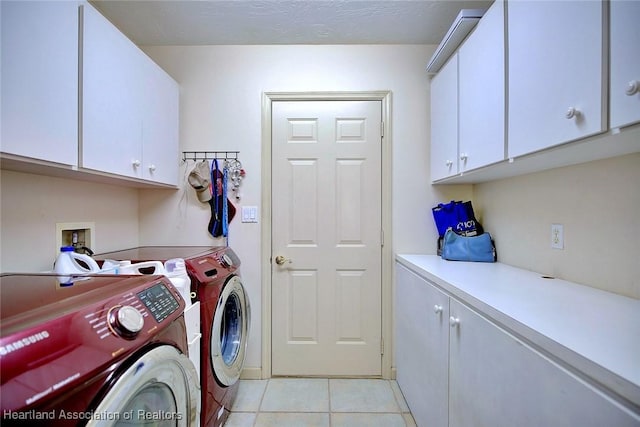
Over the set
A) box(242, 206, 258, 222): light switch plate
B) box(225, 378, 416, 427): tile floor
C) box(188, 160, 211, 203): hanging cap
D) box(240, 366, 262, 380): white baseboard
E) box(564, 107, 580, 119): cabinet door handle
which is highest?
box(564, 107, 580, 119): cabinet door handle

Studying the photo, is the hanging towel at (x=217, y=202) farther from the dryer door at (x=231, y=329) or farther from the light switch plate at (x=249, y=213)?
the dryer door at (x=231, y=329)

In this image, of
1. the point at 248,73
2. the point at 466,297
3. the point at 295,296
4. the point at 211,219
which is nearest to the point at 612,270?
the point at 466,297

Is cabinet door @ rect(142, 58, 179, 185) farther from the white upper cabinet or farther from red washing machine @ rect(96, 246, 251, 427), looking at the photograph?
red washing machine @ rect(96, 246, 251, 427)

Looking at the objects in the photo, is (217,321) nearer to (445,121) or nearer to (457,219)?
(457,219)

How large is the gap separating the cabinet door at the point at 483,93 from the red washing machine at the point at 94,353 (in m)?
1.51

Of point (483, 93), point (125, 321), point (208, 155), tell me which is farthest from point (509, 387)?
point (208, 155)

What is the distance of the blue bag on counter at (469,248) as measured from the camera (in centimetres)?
173

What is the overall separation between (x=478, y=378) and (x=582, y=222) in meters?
0.82

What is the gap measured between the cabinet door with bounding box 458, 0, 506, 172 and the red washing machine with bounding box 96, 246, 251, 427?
1.54 m

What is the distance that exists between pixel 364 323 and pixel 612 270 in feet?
4.71

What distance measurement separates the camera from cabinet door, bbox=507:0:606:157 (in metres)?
0.82

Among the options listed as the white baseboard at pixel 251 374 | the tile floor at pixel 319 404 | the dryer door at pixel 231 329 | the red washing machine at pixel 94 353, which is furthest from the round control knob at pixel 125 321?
the white baseboard at pixel 251 374

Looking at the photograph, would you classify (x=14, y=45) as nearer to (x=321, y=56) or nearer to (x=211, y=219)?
(x=211, y=219)

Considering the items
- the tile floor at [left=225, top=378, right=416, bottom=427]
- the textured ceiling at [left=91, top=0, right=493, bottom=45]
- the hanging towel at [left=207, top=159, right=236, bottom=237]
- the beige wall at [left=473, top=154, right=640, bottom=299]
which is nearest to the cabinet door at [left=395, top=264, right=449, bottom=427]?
the tile floor at [left=225, top=378, right=416, bottom=427]
